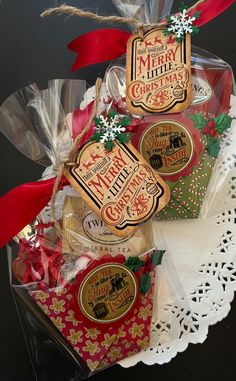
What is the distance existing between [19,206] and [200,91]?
362 millimetres

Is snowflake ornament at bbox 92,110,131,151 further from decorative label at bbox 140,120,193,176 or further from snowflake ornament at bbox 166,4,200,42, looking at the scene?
snowflake ornament at bbox 166,4,200,42

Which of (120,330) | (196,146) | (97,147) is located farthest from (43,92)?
(120,330)

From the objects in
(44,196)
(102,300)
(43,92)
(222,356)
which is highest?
(43,92)

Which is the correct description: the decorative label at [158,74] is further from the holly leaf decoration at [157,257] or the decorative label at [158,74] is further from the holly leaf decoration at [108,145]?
the holly leaf decoration at [157,257]

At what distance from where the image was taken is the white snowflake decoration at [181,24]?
3.03ft

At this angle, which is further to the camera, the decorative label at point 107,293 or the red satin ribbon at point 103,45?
the red satin ribbon at point 103,45

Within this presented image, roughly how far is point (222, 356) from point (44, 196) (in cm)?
37

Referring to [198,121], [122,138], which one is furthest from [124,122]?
[198,121]

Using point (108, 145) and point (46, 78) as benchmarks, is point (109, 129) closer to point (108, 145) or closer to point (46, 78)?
point (108, 145)

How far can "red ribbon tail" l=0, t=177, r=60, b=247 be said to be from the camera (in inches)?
33.3

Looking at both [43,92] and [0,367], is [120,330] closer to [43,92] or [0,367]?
[0,367]

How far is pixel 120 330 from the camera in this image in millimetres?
869

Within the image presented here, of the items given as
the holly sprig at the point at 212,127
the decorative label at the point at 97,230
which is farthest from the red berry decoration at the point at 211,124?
the decorative label at the point at 97,230

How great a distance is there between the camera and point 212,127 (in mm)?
924
